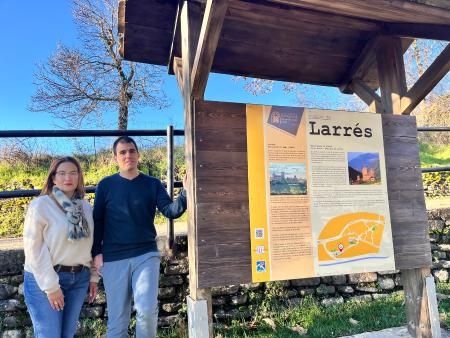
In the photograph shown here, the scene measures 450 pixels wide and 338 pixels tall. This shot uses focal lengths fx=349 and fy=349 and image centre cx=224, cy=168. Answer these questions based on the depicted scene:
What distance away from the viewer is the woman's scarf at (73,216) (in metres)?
2.39

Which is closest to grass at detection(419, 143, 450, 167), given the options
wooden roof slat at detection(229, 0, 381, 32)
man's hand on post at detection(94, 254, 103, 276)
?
wooden roof slat at detection(229, 0, 381, 32)

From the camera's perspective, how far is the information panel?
2740 millimetres

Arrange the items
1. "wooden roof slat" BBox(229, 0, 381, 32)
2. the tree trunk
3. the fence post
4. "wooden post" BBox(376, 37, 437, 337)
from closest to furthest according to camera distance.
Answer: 1. "wooden roof slat" BBox(229, 0, 381, 32)
2. "wooden post" BBox(376, 37, 437, 337)
3. the fence post
4. the tree trunk

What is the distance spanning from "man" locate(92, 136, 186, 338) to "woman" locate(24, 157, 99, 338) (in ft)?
0.45

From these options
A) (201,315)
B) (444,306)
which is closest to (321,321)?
(444,306)

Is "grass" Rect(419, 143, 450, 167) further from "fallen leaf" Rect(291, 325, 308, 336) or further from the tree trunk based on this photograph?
"fallen leaf" Rect(291, 325, 308, 336)

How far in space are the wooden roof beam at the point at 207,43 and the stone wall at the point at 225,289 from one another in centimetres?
165

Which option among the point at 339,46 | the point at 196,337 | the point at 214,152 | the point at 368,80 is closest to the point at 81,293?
the point at 196,337

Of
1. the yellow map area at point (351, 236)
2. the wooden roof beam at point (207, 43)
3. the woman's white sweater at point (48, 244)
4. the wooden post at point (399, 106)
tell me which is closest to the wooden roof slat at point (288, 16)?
the wooden post at point (399, 106)

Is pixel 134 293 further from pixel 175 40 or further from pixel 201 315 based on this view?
pixel 175 40

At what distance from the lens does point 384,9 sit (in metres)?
2.54

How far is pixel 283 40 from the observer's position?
342 centimetres

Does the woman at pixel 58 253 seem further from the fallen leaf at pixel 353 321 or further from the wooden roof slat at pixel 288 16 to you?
the fallen leaf at pixel 353 321

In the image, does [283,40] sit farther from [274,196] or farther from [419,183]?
[419,183]
